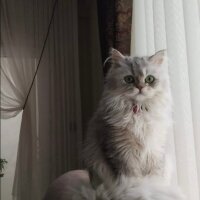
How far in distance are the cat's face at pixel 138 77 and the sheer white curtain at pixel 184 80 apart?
151mm

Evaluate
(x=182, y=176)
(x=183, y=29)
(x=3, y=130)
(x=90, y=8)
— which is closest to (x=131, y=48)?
(x=183, y=29)

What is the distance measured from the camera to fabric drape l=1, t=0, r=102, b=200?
2279 mm

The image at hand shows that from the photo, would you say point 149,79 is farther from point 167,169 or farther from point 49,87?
point 49,87

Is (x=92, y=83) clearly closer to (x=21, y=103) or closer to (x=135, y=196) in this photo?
(x=21, y=103)

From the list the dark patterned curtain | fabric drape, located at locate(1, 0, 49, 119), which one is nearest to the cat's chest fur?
the dark patterned curtain

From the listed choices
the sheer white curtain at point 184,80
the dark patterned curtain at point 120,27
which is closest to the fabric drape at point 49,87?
the dark patterned curtain at point 120,27

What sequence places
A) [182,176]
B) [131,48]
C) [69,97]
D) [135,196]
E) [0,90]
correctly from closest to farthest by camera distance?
[135,196] → [182,176] → [131,48] → [69,97] → [0,90]

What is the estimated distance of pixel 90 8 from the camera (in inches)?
96.1

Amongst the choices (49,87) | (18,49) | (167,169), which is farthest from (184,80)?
(18,49)

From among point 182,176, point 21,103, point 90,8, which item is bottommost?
point 182,176

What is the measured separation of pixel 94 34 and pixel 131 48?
996 millimetres

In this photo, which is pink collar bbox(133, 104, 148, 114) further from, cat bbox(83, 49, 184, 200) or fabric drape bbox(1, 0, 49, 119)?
fabric drape bbox(1, 0, 49, 119)

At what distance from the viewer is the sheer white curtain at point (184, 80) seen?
3.06ft

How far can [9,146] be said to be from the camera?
2879 mm
